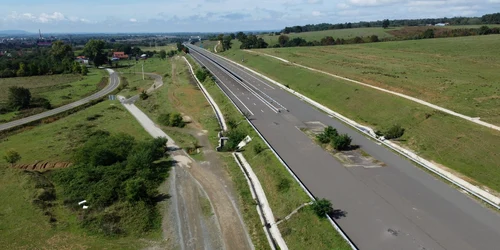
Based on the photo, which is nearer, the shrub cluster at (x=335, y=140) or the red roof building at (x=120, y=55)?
the shrub cluster at (x=335, y=140)

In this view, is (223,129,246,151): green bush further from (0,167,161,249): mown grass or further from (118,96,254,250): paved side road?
(0,167,161,249): mown grass

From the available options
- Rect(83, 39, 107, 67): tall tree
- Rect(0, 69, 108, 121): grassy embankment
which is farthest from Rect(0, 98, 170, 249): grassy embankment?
Rect(83, 39, 107, 67): tall tree

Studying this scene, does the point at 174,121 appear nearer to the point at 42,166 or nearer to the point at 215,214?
the point at 42,166

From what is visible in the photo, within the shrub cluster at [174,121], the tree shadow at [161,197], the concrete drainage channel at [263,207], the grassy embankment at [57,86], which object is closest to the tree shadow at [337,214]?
the concrete drainage channel at [263,207]

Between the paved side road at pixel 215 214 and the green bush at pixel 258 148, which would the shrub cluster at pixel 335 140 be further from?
the paved side road at pixel 215 214

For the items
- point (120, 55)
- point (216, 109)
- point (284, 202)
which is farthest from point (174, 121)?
point (120, 55)
